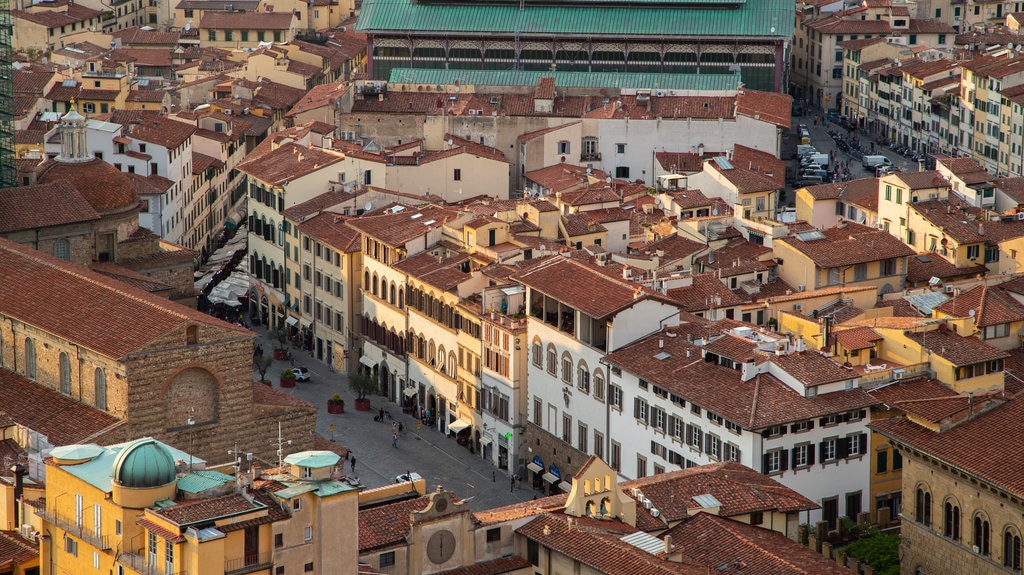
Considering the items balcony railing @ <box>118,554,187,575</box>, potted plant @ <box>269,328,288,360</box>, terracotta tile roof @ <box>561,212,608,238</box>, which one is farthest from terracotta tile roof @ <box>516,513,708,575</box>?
potted plant @ <box>269,328,288,360</box>

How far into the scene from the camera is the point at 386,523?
72312mm

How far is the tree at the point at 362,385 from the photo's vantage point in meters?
110

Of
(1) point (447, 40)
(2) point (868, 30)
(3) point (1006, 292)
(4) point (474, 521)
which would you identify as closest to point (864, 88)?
(2) point (868, 30)

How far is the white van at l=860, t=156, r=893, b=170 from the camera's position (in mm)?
157250

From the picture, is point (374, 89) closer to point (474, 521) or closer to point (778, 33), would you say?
point (778, 33)

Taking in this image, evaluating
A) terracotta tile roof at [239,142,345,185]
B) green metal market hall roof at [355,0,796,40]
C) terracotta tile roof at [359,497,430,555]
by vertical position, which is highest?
green metal market hall roof at [355,0,796,40]

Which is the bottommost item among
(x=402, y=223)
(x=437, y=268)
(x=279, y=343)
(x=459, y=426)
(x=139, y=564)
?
(x=459, y=426)

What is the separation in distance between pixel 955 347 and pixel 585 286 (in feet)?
50.8

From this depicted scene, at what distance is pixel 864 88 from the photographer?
579 feet

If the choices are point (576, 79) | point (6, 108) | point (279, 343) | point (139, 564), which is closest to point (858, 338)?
point (139, 564)

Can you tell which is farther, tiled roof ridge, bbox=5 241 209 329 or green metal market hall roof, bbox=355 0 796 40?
green metal market hall roof, bbox=355 0 796 40

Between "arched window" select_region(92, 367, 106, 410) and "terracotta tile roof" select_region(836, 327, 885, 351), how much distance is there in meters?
30.3

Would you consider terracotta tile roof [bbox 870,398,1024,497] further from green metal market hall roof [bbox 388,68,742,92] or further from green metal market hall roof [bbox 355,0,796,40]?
green metal market hall roof [bbox 355,0,796,40]

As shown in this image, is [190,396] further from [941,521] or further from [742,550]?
[941,521]
